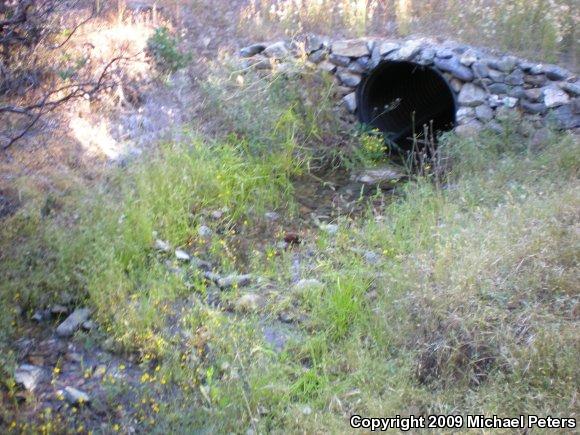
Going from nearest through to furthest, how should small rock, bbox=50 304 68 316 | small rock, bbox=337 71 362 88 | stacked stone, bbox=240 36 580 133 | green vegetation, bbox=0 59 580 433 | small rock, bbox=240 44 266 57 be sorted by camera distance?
green vegetation, bbox=0 59 580 433 < small rock, bbox=50 304 68 316 < stacked stone, bbox=240 36 580 133 < small rock, bbox=240 44 266 57 < small rock, bbox=337 71 362 88

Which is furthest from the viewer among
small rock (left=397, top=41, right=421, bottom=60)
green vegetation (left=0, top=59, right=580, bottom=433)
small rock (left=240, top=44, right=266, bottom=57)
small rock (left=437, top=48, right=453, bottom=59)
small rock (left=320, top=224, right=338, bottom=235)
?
small rock (left=240, top=44, right=266, bottom=57)

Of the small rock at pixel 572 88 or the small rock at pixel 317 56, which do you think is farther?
the small rock at pixel 317 56

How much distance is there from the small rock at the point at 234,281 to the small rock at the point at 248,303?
0.22 metres

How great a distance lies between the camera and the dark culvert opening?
7.85 m

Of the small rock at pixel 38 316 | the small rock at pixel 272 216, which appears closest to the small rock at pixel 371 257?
the small rock at pixel 272 216

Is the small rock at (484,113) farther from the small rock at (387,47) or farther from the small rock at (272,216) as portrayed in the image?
the small rock at (272,216)

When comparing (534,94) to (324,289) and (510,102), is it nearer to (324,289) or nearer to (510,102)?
(510,102)

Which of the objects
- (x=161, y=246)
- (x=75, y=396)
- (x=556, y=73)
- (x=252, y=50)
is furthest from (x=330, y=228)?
(x=556, y=73)

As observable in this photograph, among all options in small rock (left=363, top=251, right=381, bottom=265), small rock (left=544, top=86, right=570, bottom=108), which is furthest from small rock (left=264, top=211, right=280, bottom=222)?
small rock (left=544, top=86, right=570, bottom=108)

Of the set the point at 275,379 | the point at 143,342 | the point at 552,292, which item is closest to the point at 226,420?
the point at 275,379

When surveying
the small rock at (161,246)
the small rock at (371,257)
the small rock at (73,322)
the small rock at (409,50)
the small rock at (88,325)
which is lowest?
the small rock at (371,257)

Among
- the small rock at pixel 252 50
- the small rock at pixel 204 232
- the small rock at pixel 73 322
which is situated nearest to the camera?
the small rock at pixel 73 322

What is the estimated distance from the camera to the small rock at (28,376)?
3.70 metres

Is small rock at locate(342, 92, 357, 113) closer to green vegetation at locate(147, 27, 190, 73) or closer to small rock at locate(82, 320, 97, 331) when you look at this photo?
green vegetation at locate(147, 27, 190, 73)
